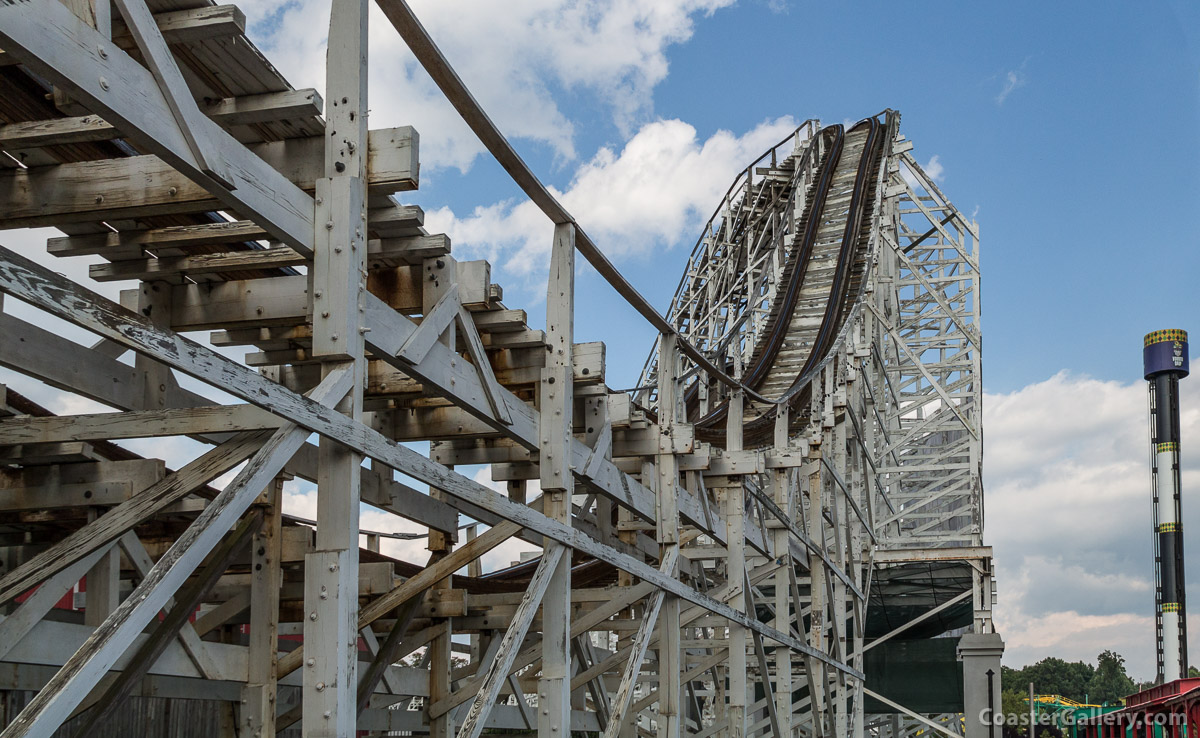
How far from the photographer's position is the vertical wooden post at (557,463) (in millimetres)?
5480

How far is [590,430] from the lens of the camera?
690 centimetres

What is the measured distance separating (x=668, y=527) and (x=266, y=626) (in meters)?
3.06

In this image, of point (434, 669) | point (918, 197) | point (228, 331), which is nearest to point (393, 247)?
point (228, 331)

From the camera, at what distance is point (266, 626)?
5.02 m

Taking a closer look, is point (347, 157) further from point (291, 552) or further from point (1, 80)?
point (291, 552)

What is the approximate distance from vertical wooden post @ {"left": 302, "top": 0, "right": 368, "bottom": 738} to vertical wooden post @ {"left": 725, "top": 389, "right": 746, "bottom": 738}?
5.28m

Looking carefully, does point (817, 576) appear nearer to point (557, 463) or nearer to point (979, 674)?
point (979, 674)

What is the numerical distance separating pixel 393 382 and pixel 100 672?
3062 mm

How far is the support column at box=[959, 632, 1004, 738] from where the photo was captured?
14.9m

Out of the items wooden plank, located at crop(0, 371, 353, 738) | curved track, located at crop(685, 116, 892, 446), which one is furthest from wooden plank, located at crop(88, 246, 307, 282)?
curved track, located at crop(685, 116, 892, 446)

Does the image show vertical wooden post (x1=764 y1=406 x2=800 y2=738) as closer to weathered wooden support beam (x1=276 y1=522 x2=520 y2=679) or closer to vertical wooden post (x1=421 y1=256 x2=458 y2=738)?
vertical wooden post (x1=421 y1=256 x2=458 y2=738)

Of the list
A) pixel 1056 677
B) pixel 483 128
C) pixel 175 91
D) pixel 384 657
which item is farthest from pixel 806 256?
pixel 1056 677

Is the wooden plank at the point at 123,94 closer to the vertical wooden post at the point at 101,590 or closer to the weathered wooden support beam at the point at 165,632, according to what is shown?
the weathered wooden support beam at the point at 165,632
